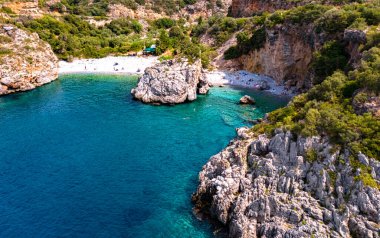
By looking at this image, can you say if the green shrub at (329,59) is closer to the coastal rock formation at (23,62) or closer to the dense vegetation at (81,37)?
the coastal rock formation at (23,62)

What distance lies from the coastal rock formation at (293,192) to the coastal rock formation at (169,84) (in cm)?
3177

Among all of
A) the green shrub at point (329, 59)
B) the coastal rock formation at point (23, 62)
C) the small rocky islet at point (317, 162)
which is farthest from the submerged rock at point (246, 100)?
the coastal rock formation at point (23, 62)

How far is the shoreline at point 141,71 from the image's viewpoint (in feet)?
235

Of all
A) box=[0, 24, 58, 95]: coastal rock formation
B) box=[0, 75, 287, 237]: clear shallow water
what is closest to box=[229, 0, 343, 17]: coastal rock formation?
box=[0, 75, 287, 237]: clear shallow water

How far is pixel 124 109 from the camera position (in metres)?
59.5

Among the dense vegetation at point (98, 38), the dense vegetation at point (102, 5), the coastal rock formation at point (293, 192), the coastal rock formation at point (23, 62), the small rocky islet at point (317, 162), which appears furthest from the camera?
the dense vegetation at point (102, 5)

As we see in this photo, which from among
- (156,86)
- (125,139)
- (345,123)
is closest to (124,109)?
(156,86)

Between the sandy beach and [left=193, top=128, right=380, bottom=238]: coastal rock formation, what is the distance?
59818mm

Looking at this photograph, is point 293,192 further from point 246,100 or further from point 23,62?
point 23,62

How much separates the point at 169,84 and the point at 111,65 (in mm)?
34418

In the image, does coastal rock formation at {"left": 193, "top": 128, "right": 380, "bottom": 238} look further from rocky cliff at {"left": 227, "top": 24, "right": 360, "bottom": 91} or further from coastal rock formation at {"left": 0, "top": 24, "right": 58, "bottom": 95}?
coastal rock formation at {"left": 0, "top": 24, "right": 58, "bottom": 95}

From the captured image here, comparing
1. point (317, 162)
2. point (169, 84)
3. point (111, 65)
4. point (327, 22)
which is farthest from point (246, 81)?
point (317, 162)

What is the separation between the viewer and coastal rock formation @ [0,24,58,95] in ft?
227

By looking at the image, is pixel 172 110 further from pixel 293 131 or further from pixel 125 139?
pixel 293 131
